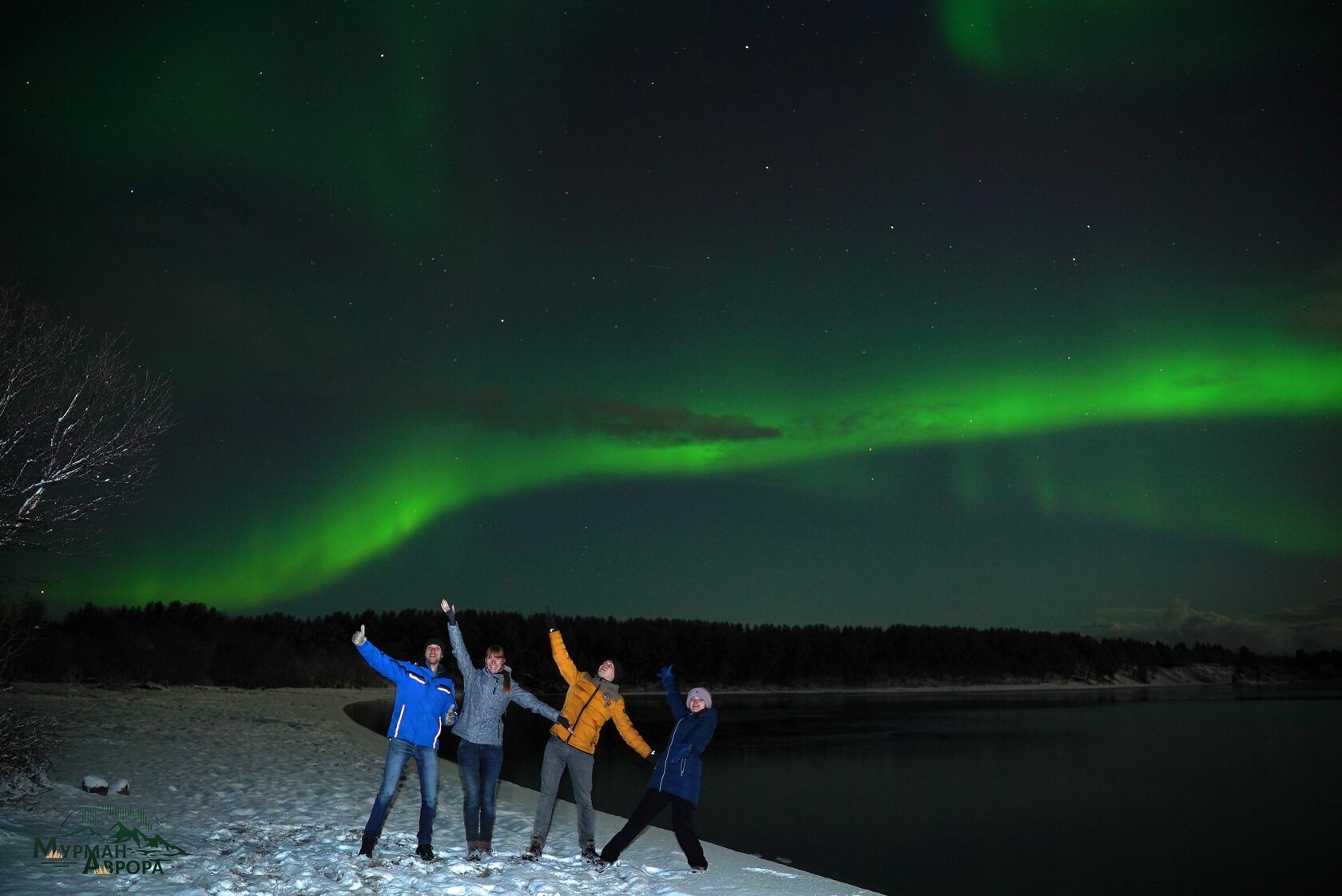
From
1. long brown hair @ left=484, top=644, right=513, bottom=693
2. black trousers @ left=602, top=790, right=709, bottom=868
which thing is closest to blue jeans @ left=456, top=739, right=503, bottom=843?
long brown hair @ left=484, top=644, right=513, bottom=693

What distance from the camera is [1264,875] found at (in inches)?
869

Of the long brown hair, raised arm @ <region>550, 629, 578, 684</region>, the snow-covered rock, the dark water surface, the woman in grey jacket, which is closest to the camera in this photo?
the woman in grey jacket

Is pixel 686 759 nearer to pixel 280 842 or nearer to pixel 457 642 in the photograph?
pixel 457 642

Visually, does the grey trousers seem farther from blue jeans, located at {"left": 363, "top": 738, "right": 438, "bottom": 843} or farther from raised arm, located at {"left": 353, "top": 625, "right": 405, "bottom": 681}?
raised arm, located at {"left": 353, "top": 625, "right": 405, "bottom": 681}

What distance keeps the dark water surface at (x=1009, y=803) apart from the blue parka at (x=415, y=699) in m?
5.05

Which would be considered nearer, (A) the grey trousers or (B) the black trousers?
(B) the black trousers

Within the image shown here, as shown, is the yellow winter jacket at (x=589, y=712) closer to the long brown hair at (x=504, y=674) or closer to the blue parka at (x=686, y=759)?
the blue parka at (x=686, y=759)

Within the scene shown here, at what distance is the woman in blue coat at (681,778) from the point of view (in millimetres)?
11852

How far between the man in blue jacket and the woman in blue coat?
2443 mm

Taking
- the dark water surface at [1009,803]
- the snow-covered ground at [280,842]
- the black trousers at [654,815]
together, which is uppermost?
the black trousers at [654,815]

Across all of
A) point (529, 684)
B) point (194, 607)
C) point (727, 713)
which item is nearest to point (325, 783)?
point (727, 713)

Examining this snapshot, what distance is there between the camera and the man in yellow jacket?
12328mm

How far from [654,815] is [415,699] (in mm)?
3358

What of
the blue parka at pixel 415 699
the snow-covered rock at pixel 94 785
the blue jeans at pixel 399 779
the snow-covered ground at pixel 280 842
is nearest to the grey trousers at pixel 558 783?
the snow-covered ground at pixel 280 842
